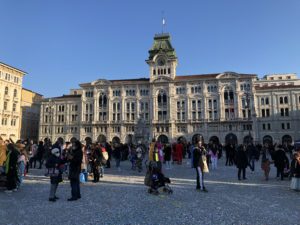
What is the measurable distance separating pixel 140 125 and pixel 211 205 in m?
32.5

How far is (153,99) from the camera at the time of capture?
64.2 m

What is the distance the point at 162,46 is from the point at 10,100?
4096 centimetres

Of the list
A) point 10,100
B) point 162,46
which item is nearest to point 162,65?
point 162,46

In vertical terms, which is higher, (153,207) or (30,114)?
(30,114)

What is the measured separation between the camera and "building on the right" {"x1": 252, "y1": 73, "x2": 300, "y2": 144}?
5847cm

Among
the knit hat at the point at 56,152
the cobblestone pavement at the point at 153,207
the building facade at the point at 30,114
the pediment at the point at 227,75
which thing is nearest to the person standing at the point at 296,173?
the cobblestone pavement at the point at 153,207

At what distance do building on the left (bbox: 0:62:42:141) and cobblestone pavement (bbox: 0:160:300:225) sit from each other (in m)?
56.1

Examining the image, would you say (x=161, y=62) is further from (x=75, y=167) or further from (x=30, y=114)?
(x=75, y=167)

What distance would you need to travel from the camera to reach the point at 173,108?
63.4 meters

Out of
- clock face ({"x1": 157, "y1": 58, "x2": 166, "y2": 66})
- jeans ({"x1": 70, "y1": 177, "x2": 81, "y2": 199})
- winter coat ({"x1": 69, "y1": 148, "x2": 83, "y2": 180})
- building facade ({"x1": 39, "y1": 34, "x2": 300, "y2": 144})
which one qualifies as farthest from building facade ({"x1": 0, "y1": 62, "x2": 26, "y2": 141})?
winter coat ({"x1": 69, "y1": 148, "x2": 83, "y2": 180})

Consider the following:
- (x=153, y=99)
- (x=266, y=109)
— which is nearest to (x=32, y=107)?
(x=153, y=99)

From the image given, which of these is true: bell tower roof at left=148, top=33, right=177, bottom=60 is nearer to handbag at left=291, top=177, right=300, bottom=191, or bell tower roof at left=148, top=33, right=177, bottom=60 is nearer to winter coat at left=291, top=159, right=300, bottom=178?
winter coat at left=291, top=159, right=300, bottom=178

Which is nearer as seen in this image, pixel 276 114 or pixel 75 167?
pixel 75 167

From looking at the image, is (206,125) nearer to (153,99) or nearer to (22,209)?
(153,99)
